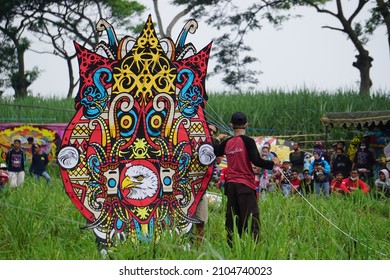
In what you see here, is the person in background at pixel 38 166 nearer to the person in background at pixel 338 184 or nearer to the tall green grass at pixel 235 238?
the tall green grass at pixel 235 238

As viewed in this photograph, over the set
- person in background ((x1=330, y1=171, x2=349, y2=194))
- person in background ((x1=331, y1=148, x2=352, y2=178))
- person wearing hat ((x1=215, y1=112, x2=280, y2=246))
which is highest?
person wearing hat ((x1=215, y1=112, x2=280, y2=246))

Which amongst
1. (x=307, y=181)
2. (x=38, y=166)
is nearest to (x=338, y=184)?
(x=307, y=181)

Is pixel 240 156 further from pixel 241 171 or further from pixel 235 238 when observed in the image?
pixel 235 238

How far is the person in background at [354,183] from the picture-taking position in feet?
33.6

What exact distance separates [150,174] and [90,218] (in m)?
0.55

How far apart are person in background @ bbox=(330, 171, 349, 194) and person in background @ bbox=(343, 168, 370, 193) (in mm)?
57

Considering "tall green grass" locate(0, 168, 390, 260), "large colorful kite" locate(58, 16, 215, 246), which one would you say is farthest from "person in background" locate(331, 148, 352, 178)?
"large colorful kite" locate(58, 16, 215, 246)

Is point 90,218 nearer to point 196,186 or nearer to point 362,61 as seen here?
→ point 196,186

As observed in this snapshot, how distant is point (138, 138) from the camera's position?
19.5ft

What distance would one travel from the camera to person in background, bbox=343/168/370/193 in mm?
10242

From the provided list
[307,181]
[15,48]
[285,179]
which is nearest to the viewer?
[285,179]

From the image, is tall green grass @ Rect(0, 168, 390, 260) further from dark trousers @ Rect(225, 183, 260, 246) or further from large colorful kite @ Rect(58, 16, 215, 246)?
large colorful kite @ Rect(58, 16, 215, 246)

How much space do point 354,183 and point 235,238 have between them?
18.4ft

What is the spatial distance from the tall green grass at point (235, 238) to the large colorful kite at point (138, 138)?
0.26 meters
